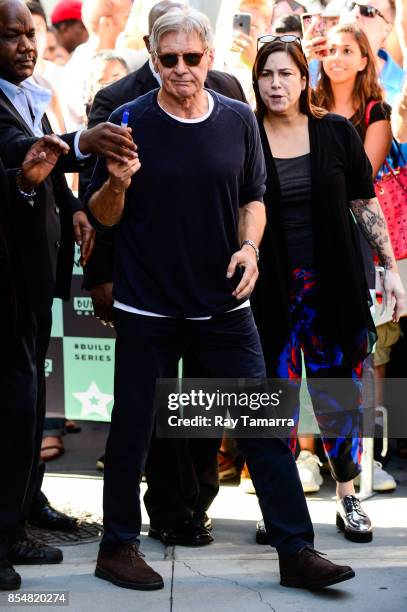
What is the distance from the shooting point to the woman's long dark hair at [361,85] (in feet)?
18.6

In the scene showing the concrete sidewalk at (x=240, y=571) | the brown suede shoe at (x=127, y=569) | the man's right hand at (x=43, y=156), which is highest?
the man's right hand at (x=43, y=156)

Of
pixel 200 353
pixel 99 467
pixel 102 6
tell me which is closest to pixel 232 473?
pixel 99 467

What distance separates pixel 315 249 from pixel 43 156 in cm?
134

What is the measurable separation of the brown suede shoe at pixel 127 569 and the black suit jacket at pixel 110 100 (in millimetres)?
1043

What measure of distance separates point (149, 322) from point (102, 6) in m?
3.45

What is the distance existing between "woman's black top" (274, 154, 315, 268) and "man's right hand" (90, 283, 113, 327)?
2.56 feet

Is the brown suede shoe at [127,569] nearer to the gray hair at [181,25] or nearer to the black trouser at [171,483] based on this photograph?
the black trouser at [171,483]

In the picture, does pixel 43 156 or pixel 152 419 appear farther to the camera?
pixel 152 419

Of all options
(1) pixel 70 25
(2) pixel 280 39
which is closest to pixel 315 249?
(2) pixel 280 39

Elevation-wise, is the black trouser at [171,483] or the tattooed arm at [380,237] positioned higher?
the tattooed arm at [380,237]

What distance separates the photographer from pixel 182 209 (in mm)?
4066

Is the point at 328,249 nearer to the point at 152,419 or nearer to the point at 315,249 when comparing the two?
the point at 315,249

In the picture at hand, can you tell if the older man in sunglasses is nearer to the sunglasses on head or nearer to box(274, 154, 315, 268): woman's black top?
box(274, 154, 315, 268): woman's black top

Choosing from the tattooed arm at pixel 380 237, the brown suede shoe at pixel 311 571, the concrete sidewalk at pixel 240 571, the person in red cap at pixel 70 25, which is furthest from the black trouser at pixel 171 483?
the person in red cap at pixel 70 25
